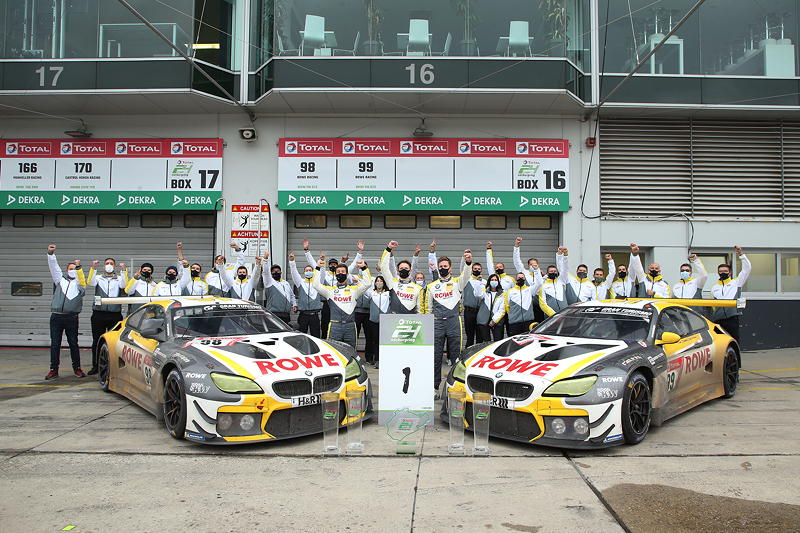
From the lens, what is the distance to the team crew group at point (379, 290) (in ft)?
29.3

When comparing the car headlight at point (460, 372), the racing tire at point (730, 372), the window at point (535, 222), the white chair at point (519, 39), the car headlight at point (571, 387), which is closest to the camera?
the car headlight at point (571, 387)

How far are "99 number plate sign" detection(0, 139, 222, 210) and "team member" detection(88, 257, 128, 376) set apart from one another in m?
2.99

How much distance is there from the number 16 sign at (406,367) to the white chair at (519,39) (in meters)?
7.98

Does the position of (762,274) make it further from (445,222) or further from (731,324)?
(445,222)

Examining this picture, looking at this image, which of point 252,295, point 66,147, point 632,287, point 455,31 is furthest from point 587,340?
point 66,147

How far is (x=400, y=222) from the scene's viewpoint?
13.5 metres

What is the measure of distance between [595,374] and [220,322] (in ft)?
13.5

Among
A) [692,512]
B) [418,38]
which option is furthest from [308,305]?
[692,512]

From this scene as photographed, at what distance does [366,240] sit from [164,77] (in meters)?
5.47

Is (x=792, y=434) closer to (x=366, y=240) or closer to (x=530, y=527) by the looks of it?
(x=530, y=527)

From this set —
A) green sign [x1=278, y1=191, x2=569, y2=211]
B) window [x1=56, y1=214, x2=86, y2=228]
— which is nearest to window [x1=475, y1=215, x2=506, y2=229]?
green sign [x1=278, y1=191, x2=569, y2=211]

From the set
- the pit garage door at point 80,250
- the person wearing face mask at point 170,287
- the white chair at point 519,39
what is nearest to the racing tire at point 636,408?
the person wearing face mask at point 170,287

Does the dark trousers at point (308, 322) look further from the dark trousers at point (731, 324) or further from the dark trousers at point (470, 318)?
the dark trousers at point (731, 324)

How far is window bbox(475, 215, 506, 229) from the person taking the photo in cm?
1345
